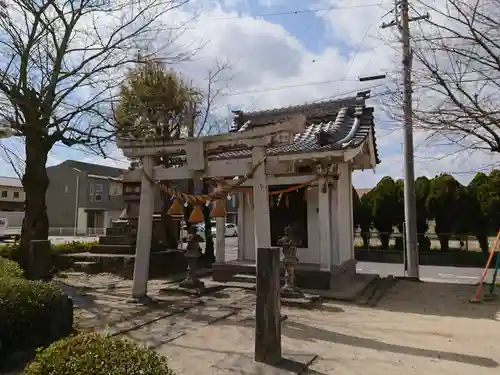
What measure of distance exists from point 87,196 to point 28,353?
122ft

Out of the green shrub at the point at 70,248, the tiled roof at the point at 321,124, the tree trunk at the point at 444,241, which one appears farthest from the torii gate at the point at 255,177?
the tree trunk at the point at 444,241

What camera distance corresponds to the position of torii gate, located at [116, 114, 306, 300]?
7.07 meters

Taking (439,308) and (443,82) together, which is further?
(439,308)

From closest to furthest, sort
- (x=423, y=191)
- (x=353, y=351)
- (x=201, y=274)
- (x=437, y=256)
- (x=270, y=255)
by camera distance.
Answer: (x=270, y=255), (x=353, y=351), (x=201, y=274), (x=437, y=256), (x=423, y=191)

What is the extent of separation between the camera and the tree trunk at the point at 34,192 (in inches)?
409

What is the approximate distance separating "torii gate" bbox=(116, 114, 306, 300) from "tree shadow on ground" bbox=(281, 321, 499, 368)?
5.05ft

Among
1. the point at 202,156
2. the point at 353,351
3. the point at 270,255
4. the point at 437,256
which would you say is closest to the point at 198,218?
the point at 202,156

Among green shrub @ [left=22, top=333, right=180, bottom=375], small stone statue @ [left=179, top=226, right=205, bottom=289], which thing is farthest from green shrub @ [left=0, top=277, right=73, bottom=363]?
small stone statue @ [left=179, top=226, right=205, bottom=289]

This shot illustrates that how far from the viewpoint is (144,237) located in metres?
8.16

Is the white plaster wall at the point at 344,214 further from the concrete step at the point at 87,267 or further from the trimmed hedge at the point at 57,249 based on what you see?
the trimmed hedge at the point at 57,249

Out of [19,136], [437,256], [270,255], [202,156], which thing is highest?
[19,136]

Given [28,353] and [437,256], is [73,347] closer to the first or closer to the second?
[28,353]

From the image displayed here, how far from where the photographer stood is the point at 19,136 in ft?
Answer: 34.2

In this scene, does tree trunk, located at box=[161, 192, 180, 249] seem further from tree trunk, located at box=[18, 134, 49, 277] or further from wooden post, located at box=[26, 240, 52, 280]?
wooden post, located at box=[26, 240, 52, 280]
